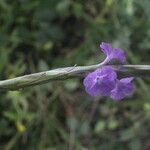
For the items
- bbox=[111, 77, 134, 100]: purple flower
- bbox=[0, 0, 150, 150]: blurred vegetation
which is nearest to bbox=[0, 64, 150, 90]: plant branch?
bbox=[111, 77, 134, 100]: purple flower

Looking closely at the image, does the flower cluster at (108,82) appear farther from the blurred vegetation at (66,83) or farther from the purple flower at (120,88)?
the blurred vegetation at (66,83)

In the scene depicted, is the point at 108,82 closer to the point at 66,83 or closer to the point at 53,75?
the point at 53,75

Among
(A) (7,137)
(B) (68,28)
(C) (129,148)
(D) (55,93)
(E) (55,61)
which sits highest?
(B) (68,28)

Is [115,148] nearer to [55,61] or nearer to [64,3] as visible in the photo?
[55,61]

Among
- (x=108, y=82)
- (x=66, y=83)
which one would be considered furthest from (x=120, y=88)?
(x=66, y=83)

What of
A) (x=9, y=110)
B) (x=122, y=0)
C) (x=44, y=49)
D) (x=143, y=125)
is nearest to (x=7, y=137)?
(x=9, y=110)

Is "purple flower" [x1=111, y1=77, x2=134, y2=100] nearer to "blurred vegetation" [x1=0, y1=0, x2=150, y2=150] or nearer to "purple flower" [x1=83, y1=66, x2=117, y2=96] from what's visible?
"purple flower" [x1=83, y1=66, x2=117, y2=96]
